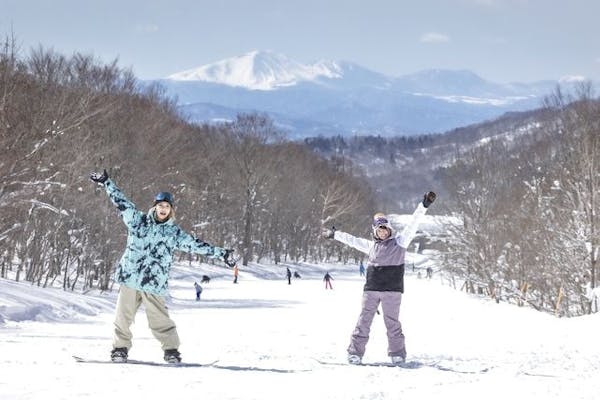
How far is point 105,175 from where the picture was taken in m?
6.86

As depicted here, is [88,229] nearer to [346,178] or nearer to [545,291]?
[545,291]

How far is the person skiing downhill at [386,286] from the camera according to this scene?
24.6 feet

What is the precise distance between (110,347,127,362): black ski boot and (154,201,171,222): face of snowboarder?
1.30 m

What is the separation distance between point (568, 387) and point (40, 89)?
2053cm

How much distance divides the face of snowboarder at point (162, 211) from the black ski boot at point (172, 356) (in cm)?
129

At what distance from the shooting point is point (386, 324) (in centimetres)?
753

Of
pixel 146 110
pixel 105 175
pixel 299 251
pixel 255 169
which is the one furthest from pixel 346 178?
pixel 105 175

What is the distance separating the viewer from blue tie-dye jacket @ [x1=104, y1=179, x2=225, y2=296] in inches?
259

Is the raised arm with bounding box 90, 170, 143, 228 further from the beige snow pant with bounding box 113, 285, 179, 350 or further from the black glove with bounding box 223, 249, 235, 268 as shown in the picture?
the black glove with bounding box 223, 249, 235, 268

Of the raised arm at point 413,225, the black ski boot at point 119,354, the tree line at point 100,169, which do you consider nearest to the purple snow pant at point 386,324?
the raised arm at point 413,225

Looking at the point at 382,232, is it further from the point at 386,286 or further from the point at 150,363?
the point at 150,363

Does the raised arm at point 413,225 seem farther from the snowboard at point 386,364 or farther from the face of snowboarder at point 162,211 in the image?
the face of snowboarder at point 162,211

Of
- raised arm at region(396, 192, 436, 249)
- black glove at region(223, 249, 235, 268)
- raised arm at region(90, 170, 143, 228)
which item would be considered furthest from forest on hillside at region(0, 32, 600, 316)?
raised arm at region(396, 192, 436, 249)

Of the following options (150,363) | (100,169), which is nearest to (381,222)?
(150,363)
